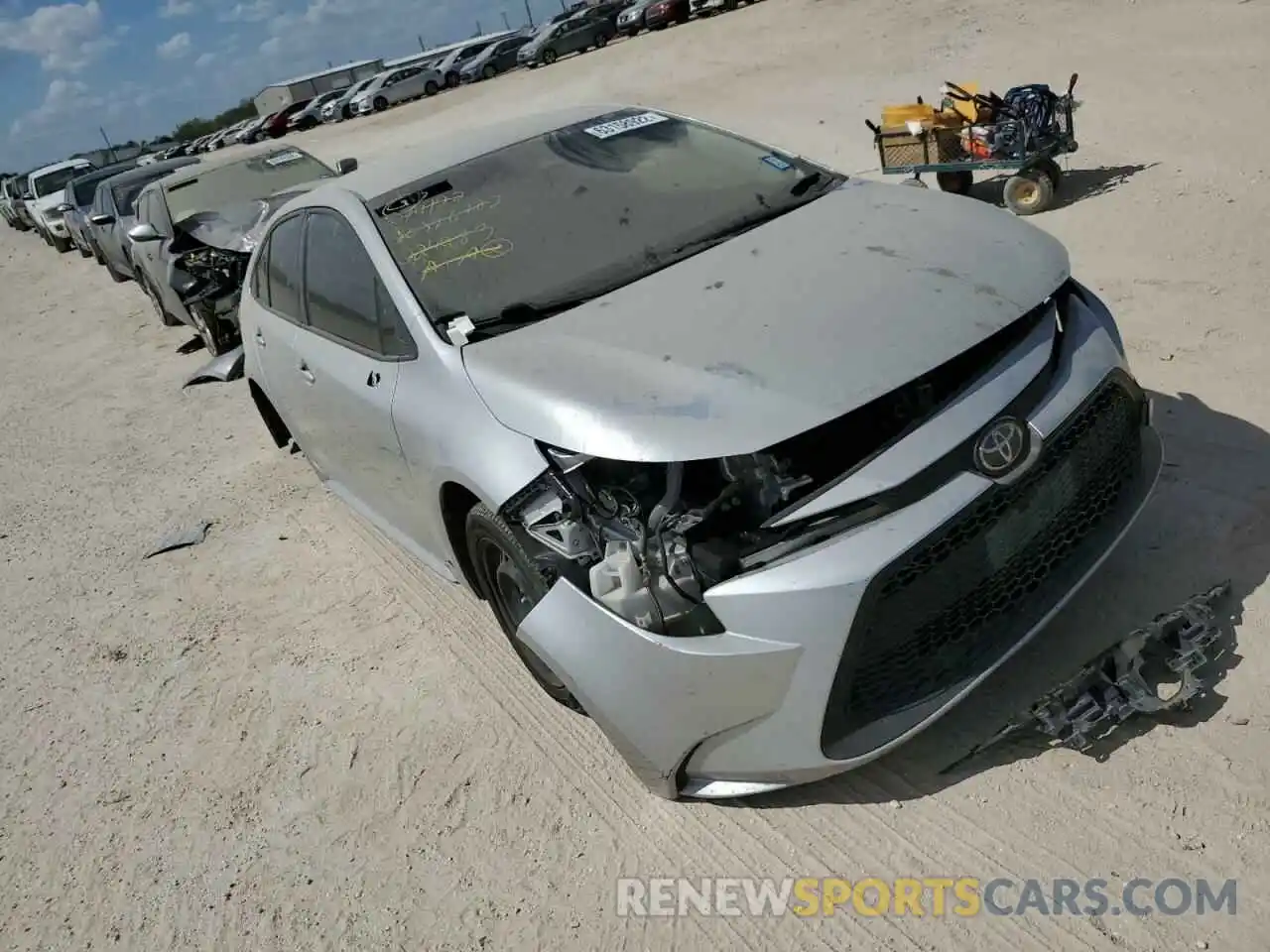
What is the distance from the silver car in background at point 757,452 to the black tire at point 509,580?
14 mm

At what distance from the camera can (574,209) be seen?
3.59m

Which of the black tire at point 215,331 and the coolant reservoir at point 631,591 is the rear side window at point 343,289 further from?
the black tire at point 215,331

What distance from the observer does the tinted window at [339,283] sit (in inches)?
140

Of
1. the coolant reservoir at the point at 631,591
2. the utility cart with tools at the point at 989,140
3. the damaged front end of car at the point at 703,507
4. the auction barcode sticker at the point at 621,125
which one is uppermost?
the auction barcode sticker at the point at 621,125

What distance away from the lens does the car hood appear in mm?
2420

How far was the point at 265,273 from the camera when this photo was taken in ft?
15.5

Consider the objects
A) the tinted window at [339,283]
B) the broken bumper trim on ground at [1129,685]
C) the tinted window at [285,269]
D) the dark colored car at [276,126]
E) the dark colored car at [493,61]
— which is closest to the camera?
the broken bumper trim on ground at [1129,685]

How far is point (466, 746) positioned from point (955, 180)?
6755mm

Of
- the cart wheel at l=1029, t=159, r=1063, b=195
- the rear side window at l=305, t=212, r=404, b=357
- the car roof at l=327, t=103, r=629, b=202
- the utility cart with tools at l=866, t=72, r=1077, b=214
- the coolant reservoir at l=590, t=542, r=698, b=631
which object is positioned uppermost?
the car roof at l=327, t=103, r=629, b=202

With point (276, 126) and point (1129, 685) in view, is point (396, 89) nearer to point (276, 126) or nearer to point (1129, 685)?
point (276, 126)

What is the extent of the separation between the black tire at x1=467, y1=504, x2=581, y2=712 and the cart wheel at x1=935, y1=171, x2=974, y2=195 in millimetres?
6302

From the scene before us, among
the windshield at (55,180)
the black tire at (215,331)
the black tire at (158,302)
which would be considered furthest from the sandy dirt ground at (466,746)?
the windshield at (55,180)

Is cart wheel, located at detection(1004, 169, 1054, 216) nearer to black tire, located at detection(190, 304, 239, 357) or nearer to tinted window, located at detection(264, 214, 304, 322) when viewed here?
tinted window, located at detection(264, 214, 304, 322)

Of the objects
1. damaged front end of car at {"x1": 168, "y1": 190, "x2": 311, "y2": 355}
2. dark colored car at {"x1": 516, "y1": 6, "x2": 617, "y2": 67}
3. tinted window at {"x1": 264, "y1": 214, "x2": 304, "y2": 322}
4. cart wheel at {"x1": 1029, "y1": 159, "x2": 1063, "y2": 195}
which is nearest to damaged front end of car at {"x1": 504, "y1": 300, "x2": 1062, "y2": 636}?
tinted window at {"x1": 264, "y1": 214, "x2": 304, "y2": 322}
